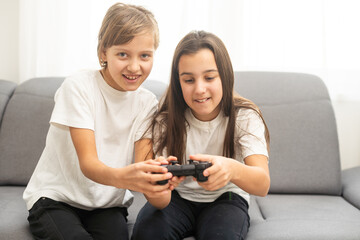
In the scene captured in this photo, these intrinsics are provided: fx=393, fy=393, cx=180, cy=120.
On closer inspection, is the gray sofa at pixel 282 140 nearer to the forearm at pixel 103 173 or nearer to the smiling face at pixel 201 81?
the forearm at pixel 103 173

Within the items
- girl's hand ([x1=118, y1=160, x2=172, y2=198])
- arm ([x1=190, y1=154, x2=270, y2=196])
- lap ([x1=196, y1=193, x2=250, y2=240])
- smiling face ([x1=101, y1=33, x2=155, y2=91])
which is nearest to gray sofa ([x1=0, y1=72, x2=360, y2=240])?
lap ([x1=196, y1=193, x2=250, y2=240])

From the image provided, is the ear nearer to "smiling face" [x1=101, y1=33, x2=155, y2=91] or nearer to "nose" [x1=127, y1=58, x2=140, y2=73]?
"smiling face" [x1=101, y1=33, x2=155, y2=91]

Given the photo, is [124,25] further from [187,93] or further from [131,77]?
[187,93]

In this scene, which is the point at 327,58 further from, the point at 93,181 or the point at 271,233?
the point at 93,181

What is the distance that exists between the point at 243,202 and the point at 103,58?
741 mm

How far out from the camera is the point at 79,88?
4.50 ft

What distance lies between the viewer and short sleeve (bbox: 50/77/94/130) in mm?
1315

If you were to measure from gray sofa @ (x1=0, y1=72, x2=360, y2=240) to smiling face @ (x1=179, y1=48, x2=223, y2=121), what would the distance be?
0.52 metres

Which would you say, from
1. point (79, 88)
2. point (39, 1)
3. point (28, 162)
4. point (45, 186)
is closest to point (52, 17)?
point (39, 1)

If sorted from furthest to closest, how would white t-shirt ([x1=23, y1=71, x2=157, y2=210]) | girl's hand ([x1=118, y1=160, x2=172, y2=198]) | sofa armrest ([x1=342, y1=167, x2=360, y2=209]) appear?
sofa armrest ([x1=342, y1=167, x2=360, y2=209]) < white t-shirt ([x1=23, y1=71, x2=157, y2=210]) < girl's hand ([x1=118, y1=160, x2=172, y2=198])

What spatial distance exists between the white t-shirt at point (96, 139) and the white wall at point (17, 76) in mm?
1049

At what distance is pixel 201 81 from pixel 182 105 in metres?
0.18

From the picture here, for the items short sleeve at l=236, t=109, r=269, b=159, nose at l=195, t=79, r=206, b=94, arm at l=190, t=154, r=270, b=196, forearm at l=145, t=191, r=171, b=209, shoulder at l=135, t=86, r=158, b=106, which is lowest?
forearm at l=145, t=191, r=171, b=209

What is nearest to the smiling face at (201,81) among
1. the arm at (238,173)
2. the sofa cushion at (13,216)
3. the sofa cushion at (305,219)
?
the arm at (238,173)
